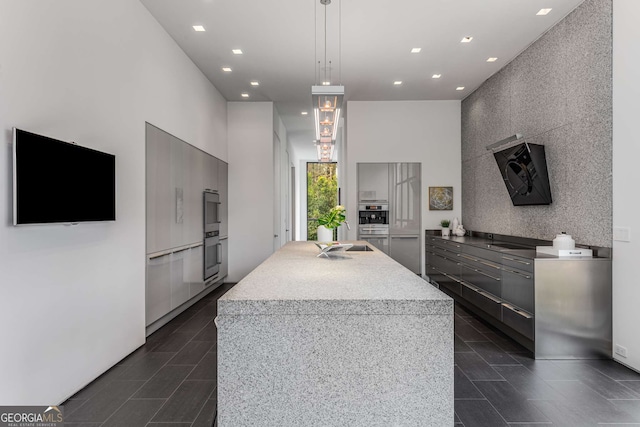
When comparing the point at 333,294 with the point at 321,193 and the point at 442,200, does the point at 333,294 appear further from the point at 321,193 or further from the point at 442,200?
the point at 321,193

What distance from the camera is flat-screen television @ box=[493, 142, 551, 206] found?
3.87m

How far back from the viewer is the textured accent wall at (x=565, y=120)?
3.14 m

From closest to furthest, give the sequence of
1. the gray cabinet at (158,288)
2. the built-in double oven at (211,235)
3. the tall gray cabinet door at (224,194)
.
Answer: the gray cabinet at (158,288) < the built-in double oven at (211,235) < the tall gray cabinet door at (224,194)

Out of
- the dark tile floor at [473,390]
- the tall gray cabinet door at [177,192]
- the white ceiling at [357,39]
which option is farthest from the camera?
the tall gray cabinet door at [177,192]

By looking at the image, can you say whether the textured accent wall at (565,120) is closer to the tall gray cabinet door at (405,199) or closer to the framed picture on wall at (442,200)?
the framed picture on wall at (442,200)

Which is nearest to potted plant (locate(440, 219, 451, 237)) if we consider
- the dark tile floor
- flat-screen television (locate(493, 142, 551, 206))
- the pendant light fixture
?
flat-screen television (locate(493, 142, 551, 206))

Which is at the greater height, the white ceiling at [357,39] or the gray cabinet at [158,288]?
the white ceiling at [357,39]

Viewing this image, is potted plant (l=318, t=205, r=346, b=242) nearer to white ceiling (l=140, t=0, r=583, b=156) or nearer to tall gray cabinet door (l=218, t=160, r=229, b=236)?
white ceiling (l=140, t=0, r=583, b=156)

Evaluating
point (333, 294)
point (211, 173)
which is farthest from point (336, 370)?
point (211, 173)

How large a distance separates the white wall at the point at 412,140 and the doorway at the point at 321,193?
4969 mm

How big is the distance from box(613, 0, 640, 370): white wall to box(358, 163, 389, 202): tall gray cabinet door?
140 inches

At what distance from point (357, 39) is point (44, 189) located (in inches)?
133

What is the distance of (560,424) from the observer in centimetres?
215

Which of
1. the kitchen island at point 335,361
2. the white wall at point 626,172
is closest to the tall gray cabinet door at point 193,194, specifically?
the kitchen island at point 335,361
